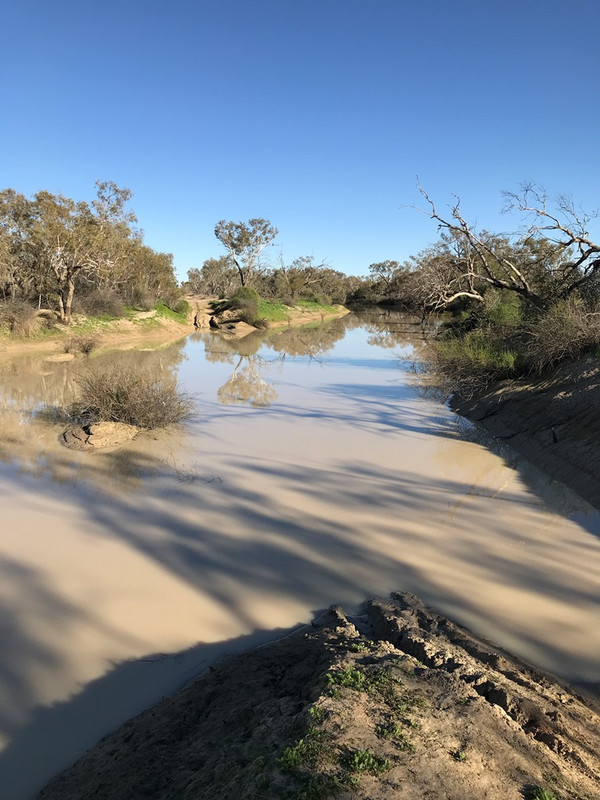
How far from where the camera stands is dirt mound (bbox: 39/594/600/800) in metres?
1.97

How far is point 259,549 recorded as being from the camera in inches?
216

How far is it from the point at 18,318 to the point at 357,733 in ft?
77.4

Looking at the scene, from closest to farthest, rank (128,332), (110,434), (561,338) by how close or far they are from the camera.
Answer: (110,434), (561,338), (128,332)

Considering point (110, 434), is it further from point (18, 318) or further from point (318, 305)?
point (318, 305)

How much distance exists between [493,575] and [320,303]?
57589mm

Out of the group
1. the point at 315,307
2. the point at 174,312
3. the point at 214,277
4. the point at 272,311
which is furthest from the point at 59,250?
the point at 214,277

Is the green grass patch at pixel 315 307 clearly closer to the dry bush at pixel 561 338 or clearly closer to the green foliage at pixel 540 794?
the dry bush at pixel 561 338

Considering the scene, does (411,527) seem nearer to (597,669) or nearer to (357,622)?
(357,622)

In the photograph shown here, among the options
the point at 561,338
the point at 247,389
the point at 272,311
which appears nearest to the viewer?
the point at 561,338

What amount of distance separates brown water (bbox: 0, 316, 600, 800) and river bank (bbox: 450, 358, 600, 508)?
1.39 feet

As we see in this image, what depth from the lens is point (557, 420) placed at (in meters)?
9.27

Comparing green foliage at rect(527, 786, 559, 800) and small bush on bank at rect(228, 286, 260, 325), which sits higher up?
small bush on bank at rect(228, 286, 260, 325)

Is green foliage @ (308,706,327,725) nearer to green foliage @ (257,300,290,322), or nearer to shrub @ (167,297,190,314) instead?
shrub @ (167,297,190,314)

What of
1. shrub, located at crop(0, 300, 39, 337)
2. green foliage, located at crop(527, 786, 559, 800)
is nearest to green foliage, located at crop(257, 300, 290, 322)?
shrub, located at crop(0, 300, 39, 337)
